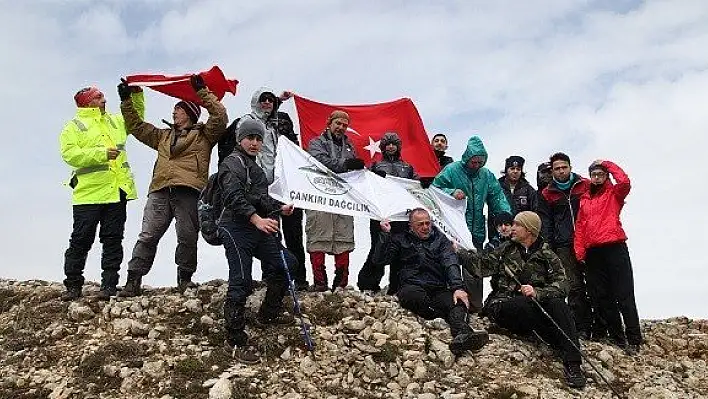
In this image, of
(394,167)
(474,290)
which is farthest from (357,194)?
(474,290)

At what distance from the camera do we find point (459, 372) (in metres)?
8.70

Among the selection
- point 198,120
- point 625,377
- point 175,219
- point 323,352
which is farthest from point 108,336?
point 625,377

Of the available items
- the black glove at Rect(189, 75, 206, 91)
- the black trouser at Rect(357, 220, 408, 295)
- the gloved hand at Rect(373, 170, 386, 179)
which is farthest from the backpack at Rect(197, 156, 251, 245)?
the gloved hand at Rect(373, 170, 386, 179)

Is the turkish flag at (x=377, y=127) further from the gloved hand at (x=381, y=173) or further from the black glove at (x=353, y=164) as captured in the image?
the black glove at (x=353, y=164)

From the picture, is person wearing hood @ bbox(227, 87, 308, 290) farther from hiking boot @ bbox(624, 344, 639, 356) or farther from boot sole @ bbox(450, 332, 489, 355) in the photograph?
hiking boot @ bbox(624, 344, 639, 356)

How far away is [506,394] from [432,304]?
1.93 meters

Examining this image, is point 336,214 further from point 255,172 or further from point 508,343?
point 508,343

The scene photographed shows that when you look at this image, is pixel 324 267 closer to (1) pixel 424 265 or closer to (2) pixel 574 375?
(1) pixel 424 265

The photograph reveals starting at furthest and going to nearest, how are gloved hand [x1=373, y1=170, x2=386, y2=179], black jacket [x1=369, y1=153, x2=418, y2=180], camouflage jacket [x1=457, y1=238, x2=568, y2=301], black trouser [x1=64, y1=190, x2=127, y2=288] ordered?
black jacket [x1=369, y1=153, x2=418, y2=180] → gloved hand [x1=373, y1=170, x2=386, y2=179] → black trouser [x1=64, y1=190, x2=127, y2=288] → camouflage jacket [x1=457, y1=238, x2=568, y2=301]

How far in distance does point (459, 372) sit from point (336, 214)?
134 inches

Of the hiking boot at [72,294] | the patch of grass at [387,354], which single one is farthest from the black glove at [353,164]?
the hiking boot at [72,294]

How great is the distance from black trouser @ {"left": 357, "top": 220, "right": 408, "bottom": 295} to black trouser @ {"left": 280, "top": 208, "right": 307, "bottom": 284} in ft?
3.45

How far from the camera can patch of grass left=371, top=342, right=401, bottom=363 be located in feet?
28.6

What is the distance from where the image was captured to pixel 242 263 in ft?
26.9
